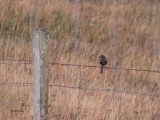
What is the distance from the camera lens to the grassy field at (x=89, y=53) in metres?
4.34

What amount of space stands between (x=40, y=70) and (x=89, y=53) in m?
3.86

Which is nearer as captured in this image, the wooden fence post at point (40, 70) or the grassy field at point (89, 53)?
the wooden fence post at point (40, 70)

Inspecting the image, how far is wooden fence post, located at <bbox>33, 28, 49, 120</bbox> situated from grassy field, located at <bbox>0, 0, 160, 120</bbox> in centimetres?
45

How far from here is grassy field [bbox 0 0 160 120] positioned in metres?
4.34

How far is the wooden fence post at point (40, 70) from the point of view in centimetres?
331

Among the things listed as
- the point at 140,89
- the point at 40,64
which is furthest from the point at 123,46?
the point at 40,64

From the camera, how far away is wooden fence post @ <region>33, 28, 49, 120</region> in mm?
3311

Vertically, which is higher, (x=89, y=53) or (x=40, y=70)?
(x=89, y=53)

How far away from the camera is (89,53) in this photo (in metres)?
7.16

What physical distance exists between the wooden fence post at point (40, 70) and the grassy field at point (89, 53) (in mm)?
452

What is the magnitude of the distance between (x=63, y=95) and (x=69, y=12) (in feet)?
16.4

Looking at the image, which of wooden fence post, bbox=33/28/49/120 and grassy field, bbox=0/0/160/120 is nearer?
wooden fence post, bbox=33/28/49/120

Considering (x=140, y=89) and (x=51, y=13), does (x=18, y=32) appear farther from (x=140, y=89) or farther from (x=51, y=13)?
(x=140, y=89)

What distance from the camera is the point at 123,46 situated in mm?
8164
